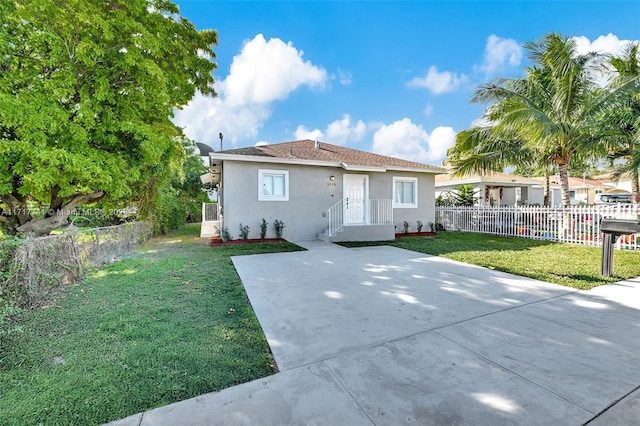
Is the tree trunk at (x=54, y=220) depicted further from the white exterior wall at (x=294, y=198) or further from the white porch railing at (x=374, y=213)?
the white porch railing at (x=374, y=213)

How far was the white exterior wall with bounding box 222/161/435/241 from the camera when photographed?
10.2m

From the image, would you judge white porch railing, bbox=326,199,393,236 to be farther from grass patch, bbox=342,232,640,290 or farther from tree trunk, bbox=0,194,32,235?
tree trunk, bbox=0,194,32,235

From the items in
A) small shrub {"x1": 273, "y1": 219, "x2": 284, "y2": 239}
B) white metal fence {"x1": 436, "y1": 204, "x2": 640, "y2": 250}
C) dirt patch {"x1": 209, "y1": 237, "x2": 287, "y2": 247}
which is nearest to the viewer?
white metal fence {"x1": 436, "y1": 204, "x2": 640, "y2": 250}

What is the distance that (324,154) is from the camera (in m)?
12.3

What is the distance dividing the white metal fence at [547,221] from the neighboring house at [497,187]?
8.75 ft

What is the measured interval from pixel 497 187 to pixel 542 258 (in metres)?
15.8

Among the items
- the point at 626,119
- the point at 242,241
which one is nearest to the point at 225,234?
the point at 242,241

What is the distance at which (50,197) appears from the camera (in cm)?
850

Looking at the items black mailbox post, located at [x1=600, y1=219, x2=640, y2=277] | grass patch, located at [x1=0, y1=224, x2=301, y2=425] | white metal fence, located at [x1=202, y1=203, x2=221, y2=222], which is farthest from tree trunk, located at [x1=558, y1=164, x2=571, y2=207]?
white metal fence, located at [x1=202, y1=203, x2=221, y2=222]

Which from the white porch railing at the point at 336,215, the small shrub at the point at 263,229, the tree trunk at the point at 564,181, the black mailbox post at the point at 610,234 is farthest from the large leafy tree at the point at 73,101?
the tree trunk at the point at 564,181

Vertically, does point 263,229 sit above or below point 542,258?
above

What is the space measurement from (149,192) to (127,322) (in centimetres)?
1070

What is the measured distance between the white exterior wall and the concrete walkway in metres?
Result: 5.50

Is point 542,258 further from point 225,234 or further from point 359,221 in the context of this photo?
point 225,234
